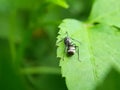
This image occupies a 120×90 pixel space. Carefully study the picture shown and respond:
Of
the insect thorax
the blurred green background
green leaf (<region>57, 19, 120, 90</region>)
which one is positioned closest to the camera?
green leaf (<region>57, 19, 120, 90</region>)

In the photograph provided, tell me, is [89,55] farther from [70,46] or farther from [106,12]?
[106,12]

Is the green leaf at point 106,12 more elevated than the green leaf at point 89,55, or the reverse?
the green leaf at point 106,12

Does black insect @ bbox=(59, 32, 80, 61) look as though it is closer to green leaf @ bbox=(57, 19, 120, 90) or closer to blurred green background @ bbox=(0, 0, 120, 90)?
green leaf @ bbox=(57, 19, 120, 90)

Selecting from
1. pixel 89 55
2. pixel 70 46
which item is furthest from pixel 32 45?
pixel 89 55

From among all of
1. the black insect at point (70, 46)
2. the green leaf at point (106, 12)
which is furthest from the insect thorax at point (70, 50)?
the green leaf at point (106, 12)

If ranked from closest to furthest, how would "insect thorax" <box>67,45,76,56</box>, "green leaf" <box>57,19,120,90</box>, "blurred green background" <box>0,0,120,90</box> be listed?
"green leaf" <box>57,19,120,90</box> < "insect thorax" <box>67,45,76,56</box> < "blurred green background" <box>0,0,120,90</box>

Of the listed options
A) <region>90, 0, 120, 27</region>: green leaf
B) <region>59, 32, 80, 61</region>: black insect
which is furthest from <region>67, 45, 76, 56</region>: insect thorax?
<region>90, 0, 120, 27</region>: green leaf

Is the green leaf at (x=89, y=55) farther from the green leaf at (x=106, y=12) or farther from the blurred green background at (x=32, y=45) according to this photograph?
the blurred green background at (x=32, y=45)
